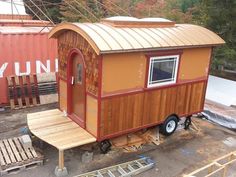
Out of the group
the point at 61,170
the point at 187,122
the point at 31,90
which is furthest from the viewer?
the point at 31,90

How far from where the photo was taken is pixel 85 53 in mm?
7445

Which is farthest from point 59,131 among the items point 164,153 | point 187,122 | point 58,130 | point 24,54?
point 24,54

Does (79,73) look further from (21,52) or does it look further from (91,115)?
(21,52)

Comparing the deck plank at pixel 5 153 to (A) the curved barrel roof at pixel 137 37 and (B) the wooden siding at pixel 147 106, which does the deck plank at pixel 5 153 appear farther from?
(A) the curved barrel roof at pixel 137 37

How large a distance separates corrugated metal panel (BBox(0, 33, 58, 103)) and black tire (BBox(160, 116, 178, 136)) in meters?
5.88

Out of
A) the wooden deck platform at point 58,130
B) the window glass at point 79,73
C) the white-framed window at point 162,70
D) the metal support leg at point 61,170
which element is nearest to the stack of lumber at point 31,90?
the wooden deck platform at point 58,130

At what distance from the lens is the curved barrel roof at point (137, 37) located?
6801mm

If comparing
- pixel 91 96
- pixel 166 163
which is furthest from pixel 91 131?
pixel 166 163

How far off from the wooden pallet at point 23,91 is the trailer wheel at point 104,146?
185 inches

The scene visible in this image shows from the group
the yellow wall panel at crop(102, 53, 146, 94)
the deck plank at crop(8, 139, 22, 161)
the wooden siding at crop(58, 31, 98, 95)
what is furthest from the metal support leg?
the yellow wall panel at crop(102, 53, 146, 94)

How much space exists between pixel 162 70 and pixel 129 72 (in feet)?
4.00

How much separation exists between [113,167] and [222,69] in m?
10.1

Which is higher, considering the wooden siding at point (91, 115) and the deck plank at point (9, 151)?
the wooden siding at point (91, 115)

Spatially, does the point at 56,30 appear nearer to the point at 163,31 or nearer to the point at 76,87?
the point at 76,87
